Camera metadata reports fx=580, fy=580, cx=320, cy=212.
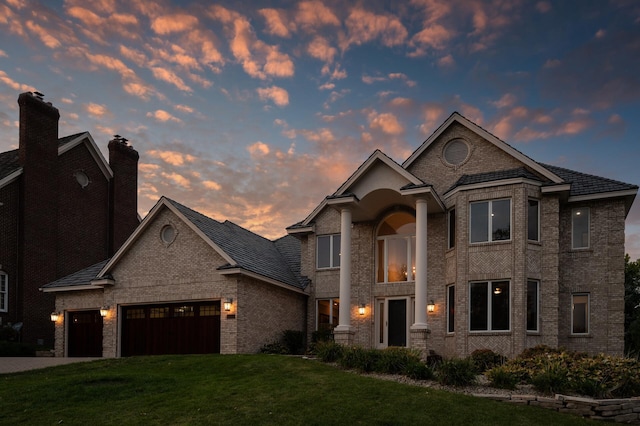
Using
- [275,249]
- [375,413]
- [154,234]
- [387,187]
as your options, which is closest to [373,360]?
[375,413]

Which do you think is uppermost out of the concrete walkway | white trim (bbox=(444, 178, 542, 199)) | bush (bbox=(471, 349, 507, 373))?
white trim (bbox=(444, 178, 542, 199))

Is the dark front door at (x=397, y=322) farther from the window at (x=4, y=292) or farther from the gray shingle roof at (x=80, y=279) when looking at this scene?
the window at (x=4, y=292)

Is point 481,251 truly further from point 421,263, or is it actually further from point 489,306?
point 421,263

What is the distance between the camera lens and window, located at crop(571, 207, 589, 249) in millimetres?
21469

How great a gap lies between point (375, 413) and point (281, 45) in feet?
44.4

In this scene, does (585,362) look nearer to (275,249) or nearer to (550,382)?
(550,382)

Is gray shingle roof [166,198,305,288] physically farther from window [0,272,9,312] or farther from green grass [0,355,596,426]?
window [0,272,9,312]

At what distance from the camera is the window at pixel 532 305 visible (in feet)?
65.5

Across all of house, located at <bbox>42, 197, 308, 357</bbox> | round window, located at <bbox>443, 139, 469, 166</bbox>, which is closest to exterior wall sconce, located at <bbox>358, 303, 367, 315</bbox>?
house, located at <bbox>42, 197, 308, 357</bbox>

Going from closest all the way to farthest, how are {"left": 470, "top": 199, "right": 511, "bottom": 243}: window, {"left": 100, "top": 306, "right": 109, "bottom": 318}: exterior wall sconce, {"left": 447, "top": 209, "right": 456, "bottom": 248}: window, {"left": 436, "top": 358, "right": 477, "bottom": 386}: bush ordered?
{"left": 436, "top": 358, "right": 477, "bottom": 386}: bush < {"left": 470, "top": 199, "right": 511, "bottom": 243}: window < {"left": 447, "top": 209, "right": 456, "bottom": 248}: window < {"left": 100, "top": 306, "right": 109, "bottom": 318}: exterior wall sconce

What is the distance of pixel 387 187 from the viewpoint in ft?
70.8

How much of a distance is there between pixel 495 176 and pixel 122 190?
23328 millimetres

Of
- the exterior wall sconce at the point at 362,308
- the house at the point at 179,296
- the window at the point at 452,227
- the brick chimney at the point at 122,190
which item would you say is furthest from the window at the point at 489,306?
the brick chimney at the point at 122,190

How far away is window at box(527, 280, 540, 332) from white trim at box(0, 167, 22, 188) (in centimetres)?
2364
